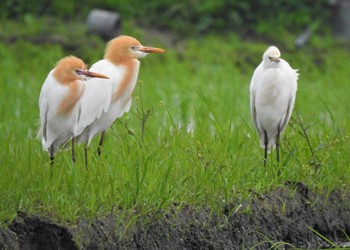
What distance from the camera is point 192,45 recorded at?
13273 millimetres

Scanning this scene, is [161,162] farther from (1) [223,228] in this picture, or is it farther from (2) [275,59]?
(2) [275,59]

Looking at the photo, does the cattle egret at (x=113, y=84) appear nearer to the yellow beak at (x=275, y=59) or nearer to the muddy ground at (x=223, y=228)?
the yellow beak at (x=275, y=59)

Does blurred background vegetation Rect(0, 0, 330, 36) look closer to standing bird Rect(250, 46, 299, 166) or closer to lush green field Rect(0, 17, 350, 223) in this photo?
lush green field Rect(0, 17, 350, 223)

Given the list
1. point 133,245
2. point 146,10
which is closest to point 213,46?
point 146,10

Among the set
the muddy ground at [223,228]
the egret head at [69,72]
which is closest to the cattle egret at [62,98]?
the egret head at [69,72]

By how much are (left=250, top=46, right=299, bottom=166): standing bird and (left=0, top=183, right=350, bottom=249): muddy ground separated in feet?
1.44

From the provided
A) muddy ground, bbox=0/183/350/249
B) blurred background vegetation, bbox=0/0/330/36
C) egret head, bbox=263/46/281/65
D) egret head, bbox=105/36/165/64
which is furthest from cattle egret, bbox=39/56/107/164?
blurred background vegetation, bbox=0/0/330/36

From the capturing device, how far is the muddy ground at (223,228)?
492 centimetres

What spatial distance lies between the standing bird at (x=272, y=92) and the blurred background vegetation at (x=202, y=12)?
7.76 meters

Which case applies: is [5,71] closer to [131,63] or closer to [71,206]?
[131,63]

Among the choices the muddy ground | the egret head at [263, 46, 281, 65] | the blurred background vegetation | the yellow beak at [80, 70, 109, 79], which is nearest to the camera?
the muddy ground

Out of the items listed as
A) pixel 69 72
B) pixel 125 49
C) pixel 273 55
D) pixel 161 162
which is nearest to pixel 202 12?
pixel 125 49

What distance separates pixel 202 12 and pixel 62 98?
875 cm

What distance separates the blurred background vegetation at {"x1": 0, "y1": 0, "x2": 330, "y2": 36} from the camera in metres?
13.9
